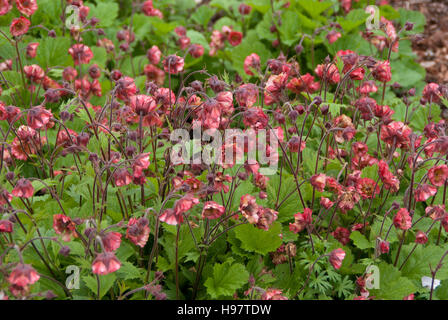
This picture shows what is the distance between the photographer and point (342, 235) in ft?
9.04

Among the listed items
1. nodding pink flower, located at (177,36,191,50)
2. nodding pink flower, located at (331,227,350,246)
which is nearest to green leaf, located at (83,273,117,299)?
nodding pink flower, located at (331,227,350,246)

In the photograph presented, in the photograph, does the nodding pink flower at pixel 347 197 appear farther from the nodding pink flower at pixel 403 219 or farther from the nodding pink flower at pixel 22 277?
the nodding pink flower at pixel 22 277

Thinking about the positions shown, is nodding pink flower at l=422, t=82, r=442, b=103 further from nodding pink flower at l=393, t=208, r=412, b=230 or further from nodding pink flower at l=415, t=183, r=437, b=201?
nodding pink flower at l=393, t=208, r=412, b=230

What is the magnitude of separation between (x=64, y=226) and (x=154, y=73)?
2.07 meters

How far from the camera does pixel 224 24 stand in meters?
4.81

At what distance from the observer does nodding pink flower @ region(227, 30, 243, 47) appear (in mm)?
4273

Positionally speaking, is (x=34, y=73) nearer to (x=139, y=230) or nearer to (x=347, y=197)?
(x=139, y=230)

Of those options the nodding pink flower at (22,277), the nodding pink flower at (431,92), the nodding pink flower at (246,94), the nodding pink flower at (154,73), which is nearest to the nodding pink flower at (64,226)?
the nodding pink flower at (22,277)

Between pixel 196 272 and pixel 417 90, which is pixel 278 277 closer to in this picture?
pixel 196 272

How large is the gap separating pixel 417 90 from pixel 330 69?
67.3 inches

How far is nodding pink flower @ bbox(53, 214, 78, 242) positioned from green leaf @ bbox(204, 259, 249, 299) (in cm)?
63

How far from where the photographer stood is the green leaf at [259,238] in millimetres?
2512

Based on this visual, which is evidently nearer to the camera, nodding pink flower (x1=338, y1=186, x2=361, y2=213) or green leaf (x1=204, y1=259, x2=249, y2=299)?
green leaf (x1=204, y1=259, x2=249, y2=299)

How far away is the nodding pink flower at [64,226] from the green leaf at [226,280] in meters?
0.63
